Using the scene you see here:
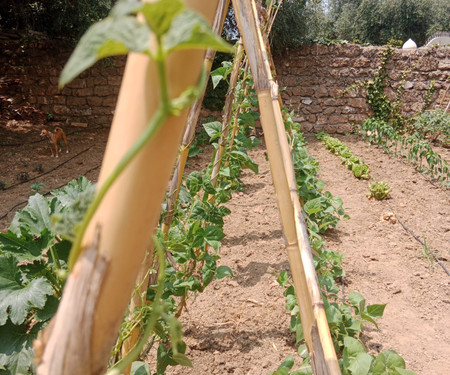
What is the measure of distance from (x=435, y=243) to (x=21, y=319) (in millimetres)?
3223

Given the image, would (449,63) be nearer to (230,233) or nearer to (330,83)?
(330,83)

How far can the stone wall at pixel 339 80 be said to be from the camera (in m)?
7.56

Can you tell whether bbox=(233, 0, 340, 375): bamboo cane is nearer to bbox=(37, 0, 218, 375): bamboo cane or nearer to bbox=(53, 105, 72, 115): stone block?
bbox=(37, 0, 218, 375): bamboo cane

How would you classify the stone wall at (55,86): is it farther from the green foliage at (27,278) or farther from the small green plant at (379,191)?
the green foliage at (27,278)

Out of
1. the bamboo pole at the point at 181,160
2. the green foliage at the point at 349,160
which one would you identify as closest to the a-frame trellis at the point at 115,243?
the bamboo pole at the point at 181,160

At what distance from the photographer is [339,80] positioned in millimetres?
7832

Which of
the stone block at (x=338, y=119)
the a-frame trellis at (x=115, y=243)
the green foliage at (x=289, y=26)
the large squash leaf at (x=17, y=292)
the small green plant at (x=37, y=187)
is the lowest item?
the small green plant at (x=37, y=187)

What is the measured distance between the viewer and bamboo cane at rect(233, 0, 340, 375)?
81 cm

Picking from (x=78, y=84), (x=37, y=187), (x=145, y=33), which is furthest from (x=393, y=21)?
(x=145, y=33)

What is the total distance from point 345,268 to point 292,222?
192cm

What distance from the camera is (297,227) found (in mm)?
969

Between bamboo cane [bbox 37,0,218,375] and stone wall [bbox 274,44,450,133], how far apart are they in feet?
25.8

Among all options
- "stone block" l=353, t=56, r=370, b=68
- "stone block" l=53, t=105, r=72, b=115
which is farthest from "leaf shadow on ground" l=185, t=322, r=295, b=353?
"stone block" l=353, t=56, r=370, b=68

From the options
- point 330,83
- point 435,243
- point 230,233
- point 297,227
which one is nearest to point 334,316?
point 297,227
